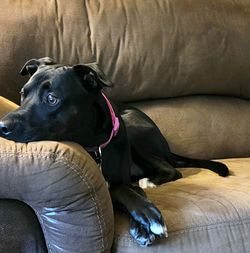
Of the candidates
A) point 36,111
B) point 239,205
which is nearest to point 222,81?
point 239,205

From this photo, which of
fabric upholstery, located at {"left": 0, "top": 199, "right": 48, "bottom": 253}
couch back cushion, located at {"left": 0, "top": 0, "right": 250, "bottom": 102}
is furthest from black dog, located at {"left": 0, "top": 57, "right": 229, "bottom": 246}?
Result: couch back cushion, located at {"left": 0, "top": 0, "right": 250, "bottom": 102}

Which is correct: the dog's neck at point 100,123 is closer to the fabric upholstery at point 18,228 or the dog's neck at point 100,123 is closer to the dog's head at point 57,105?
the dog's head at point 57,105

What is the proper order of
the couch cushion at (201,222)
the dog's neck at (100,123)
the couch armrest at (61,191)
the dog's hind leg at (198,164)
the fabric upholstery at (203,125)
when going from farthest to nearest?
the fabric upholstery at (203,125) → the dog's hind leg at (198,164) → the dog's neck at (100,123) → the couch cushion at (201,222) → the couch armrest at (61,191)

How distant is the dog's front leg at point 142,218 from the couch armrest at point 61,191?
0.07 metres

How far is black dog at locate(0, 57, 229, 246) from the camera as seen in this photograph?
134cm

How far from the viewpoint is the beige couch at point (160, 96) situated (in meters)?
1.27

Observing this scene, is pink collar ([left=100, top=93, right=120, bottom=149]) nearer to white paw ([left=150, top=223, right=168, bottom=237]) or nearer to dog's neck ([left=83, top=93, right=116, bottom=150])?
dog's neck ([left=83, top=93, right=116, bottom=150])

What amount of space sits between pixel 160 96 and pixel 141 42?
0.85 feet

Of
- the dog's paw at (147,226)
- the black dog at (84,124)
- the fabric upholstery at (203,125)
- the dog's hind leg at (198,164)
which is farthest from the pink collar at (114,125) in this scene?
the fabric upholstery at (203,125)

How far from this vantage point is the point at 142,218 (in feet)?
4.34

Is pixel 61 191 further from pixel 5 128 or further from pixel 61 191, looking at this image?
pixel 5 128

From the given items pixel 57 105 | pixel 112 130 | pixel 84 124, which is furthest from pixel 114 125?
pixel 57 105

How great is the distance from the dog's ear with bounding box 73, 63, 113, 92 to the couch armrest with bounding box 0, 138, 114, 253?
0.88 ft

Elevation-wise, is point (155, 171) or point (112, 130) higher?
point (112, 130)
